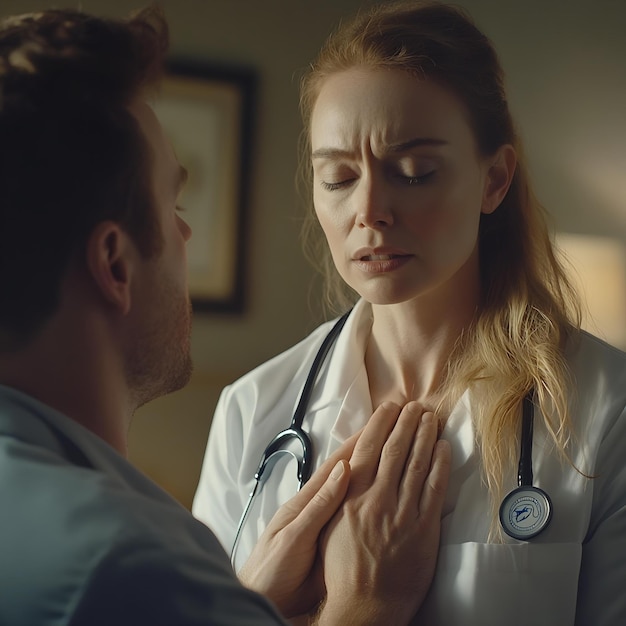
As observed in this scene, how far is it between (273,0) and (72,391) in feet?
8.83

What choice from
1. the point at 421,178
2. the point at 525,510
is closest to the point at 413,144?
the point at 421,178

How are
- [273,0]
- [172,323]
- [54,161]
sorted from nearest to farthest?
[54,161] → [172,323] → [273,0]

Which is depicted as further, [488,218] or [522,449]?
[488,218]

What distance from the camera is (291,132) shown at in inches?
130

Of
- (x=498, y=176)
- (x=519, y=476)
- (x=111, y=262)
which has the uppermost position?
(x=498, y=176)

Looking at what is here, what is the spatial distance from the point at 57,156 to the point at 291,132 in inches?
96.2

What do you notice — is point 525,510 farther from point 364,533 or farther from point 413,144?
point 413,144

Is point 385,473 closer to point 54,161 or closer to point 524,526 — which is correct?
point 524,526

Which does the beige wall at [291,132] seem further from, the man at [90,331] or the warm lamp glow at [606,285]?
the man at [90,331]

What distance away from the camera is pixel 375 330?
5.54 ft

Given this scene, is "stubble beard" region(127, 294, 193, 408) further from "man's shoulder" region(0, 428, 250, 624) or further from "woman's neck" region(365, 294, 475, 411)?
→ "woman's neck" region(365, 294, 475, 411)

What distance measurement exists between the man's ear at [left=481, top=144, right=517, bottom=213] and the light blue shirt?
3.20 ft

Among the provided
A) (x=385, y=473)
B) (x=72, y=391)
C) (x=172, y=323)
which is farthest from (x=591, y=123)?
(x=72, y=391)

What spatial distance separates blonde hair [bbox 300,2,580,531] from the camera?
4.59ft
